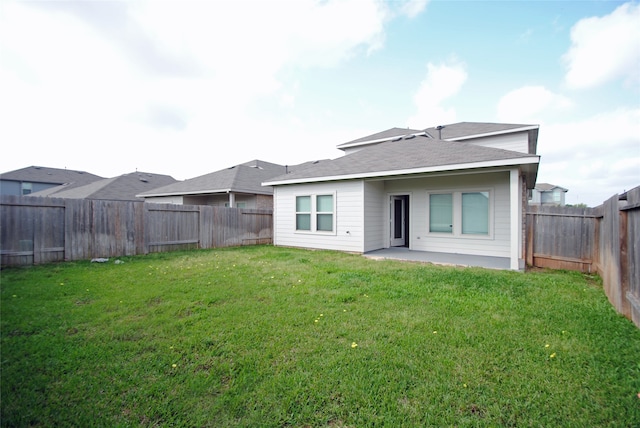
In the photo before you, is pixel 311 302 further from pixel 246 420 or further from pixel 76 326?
pixel 76 326

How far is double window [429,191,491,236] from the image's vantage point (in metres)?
9.27

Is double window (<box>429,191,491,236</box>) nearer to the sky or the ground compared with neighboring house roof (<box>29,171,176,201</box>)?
nearer to the ground

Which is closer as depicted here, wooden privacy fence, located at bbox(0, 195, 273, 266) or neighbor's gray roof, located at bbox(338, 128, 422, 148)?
wooden privacy fence, located at bbox(0, 195, 273, 266)

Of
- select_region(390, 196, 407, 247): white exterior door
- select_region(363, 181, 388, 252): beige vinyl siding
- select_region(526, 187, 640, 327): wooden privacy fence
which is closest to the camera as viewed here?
select_region(526, 187, 640, 327): wooden privacy fence

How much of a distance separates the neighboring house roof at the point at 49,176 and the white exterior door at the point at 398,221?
31.9 meters

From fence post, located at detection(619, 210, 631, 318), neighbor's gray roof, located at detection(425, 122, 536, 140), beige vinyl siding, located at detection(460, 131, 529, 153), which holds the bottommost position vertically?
fence post, located at detection(619, 210, 631, 318)

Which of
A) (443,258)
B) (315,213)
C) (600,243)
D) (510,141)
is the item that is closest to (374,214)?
(315,213)

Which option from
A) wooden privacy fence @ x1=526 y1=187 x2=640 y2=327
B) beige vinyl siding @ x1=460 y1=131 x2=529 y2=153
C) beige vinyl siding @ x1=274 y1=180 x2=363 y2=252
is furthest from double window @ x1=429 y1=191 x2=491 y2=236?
beige vinyl siding @ x1=460 y1=131 x2=529 y2=153

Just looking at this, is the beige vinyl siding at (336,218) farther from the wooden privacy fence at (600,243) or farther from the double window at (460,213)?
the wooden privacy fence at (600,243)

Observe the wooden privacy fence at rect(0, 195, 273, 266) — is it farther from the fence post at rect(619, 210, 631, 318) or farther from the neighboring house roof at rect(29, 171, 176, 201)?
the neighboring house roof at rect(29, 171, 176, 201)

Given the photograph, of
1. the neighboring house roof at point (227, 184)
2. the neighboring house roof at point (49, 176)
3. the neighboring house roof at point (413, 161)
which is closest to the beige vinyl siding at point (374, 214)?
the neighboring house roof at point (413, 161)

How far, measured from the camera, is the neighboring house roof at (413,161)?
25.2 feet

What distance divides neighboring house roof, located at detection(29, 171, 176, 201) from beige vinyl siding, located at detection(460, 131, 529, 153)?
23452 millimetres

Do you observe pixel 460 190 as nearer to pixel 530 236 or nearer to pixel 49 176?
pixel 530 236
